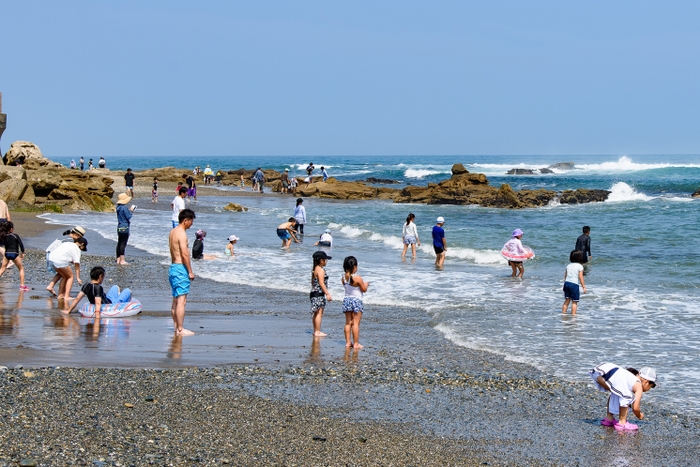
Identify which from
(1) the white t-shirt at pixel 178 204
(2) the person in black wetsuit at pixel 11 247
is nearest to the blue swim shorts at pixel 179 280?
(2) the person in black wetsuit at pixel 11 247

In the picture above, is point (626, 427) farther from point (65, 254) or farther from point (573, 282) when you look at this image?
point (65, 254)

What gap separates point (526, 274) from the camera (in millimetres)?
17766

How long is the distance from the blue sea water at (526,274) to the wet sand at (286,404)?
1016mm

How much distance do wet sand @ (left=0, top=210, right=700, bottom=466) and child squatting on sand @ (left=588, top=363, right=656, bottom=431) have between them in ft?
0.45

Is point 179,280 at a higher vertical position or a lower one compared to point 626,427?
higher

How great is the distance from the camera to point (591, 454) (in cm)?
609

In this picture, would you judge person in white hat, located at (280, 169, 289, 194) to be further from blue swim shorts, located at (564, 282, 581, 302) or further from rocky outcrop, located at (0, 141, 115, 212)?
blue swim shorts, located at (564, 282, 581, 302)

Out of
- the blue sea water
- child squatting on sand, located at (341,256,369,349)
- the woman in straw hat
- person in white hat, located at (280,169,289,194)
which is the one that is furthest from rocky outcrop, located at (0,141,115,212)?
child squatting on sand, located at (341,256,369,349)

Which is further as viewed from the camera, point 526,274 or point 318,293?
point 526,274

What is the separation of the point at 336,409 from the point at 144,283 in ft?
26.1

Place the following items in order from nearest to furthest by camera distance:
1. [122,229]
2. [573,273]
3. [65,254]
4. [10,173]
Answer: [65,254], [573,273], [122,229], [10,173]

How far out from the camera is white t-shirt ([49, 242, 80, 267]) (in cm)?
1136

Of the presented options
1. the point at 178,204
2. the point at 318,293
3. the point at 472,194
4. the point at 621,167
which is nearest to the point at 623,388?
the point at 318,293

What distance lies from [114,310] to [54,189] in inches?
845
